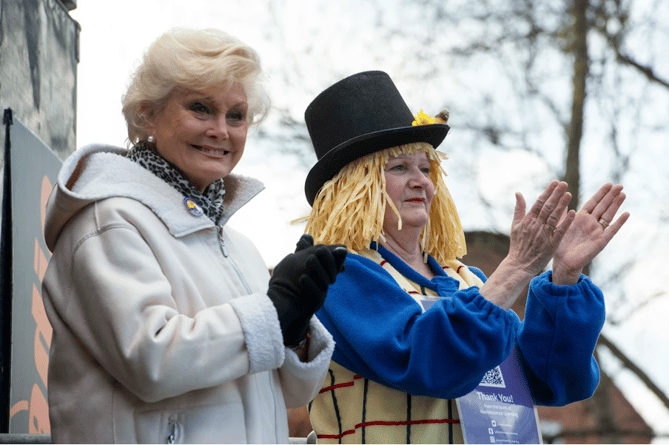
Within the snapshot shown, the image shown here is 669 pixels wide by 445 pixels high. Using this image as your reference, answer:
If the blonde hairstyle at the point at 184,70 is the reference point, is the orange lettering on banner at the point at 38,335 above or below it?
below

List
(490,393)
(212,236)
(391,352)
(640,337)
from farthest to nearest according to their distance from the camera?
(640,337)
(490,393)
(391,352)
(212,236)

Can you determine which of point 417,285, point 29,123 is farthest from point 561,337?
point 29,123

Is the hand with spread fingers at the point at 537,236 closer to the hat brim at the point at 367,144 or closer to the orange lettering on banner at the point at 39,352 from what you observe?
the hat brim at the point at 367,144

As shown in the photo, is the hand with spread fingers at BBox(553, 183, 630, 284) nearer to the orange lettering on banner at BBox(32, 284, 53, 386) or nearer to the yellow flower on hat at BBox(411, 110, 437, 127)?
the yellow flower on hat at BBox(411, 110, 437, 127)

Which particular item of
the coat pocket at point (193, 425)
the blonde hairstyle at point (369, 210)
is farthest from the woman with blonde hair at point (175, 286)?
the blonde hairstyle at point (369, 210)

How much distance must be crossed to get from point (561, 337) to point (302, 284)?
131cm

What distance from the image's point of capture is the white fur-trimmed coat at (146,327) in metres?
1.95

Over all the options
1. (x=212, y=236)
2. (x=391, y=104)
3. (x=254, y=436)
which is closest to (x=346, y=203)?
(x=391, y=104)

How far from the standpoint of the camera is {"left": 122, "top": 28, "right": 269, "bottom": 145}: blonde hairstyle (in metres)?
2.33

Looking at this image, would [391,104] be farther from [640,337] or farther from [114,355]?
[640,337]

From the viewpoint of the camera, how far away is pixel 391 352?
2686mm

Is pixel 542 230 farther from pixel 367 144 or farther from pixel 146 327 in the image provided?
pixel 146 327

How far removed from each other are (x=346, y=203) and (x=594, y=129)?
4461 mm

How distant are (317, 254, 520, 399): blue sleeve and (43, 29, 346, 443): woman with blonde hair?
1.26ft
